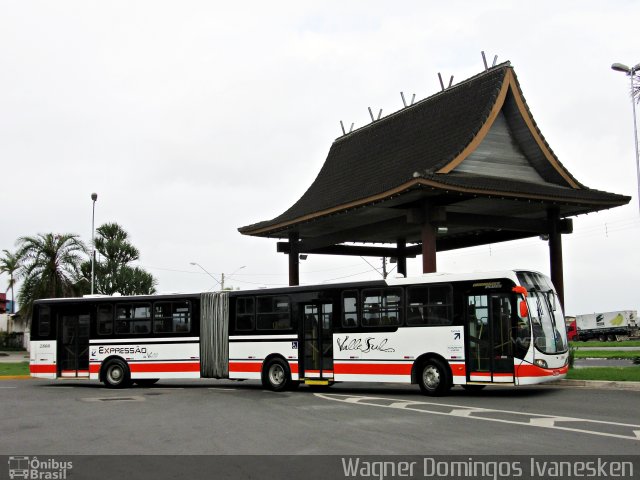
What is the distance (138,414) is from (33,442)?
4234 millimetres

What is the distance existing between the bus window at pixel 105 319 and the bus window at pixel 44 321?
79.0 inches

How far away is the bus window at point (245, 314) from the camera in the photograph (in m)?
22.9

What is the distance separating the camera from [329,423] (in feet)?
45.1

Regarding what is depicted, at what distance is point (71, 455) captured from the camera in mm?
10641

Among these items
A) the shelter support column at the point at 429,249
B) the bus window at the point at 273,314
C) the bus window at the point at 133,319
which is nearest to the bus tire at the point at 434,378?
the bus window at the point at 273,314

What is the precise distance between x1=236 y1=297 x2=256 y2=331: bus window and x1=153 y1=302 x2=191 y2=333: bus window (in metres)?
1.86

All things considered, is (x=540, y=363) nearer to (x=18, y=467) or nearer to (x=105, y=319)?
(x=18, y=467)

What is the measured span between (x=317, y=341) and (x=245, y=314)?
2715mm

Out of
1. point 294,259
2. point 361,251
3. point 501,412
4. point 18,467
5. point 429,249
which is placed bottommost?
point 501,412

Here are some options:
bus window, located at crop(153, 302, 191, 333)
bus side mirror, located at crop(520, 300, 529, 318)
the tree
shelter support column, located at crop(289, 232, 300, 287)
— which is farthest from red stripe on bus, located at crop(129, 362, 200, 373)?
the tree

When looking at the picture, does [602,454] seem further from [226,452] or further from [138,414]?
[138,414]

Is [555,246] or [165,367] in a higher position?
[555,246]

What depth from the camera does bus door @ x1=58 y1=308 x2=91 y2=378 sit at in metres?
25.3

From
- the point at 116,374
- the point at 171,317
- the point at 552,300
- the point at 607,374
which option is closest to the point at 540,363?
the point at 552,300
